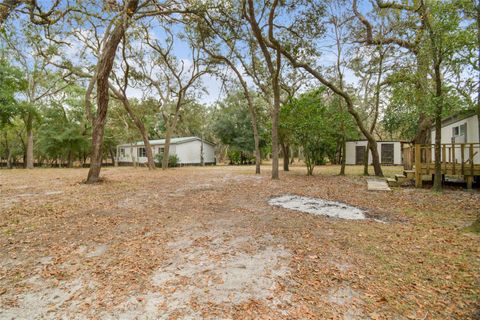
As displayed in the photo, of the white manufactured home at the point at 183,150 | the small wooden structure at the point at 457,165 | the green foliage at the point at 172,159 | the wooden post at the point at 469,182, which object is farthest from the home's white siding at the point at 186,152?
the wooden post at the point at 469,182

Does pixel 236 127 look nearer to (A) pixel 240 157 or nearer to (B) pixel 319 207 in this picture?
(A) pixel 240 157

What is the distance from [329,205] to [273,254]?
3.65 metres

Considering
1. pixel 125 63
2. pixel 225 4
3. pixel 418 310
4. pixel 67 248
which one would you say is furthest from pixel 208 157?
pixel 418 310

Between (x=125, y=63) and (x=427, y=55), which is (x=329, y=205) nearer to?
(x=427, y=55)

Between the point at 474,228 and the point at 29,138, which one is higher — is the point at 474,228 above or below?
below

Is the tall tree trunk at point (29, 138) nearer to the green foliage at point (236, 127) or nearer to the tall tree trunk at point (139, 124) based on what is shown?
the tall tree trunk at point (139, 124)

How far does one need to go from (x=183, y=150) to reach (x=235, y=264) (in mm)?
26415

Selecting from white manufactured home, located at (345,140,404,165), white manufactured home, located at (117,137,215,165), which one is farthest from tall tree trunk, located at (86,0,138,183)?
white manufactured home, located at (345,140,404,165)

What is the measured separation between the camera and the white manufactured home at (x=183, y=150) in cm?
2858

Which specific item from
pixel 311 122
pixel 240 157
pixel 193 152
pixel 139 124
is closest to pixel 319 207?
pixel 311 122

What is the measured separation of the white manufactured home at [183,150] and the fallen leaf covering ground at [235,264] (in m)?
22.4

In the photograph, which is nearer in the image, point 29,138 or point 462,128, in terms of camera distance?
point 462,128

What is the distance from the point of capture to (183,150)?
95.5ft

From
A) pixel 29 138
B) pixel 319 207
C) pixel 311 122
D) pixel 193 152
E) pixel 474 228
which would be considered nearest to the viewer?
pixel 474 228
